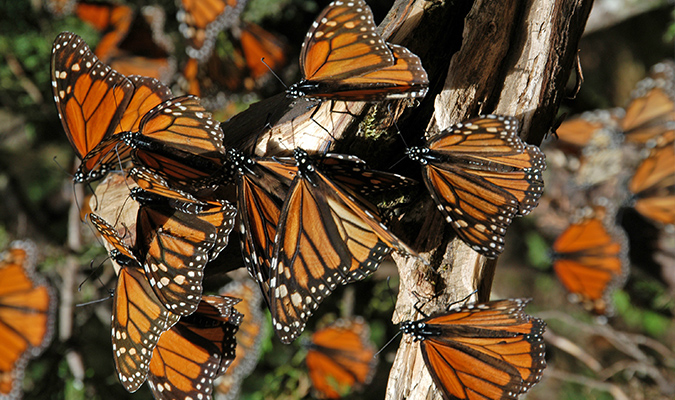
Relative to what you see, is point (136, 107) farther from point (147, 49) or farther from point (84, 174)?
point (147, 49)

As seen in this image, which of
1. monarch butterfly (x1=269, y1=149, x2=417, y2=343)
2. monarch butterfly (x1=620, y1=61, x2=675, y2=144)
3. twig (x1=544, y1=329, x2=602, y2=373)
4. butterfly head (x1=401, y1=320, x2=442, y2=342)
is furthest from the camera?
monarch butterfly (x1=620, y1=61, x2=675, y2=144)

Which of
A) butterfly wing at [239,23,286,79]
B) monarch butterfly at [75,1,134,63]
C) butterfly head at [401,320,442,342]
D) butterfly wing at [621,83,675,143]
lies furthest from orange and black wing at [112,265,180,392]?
butterfly wing at [621,83,675,143]

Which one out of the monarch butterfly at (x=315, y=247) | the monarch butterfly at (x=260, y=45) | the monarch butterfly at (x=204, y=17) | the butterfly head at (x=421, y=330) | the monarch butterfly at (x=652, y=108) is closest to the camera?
the monarch butterfly at (x=315, y=247)

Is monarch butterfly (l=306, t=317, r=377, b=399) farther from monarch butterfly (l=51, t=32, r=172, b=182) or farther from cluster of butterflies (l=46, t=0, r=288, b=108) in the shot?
monarch butterfly (l=51, t=32, r=172, b=182)

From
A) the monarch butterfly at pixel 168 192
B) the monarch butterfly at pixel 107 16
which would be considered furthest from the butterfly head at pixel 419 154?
the monarch butterfly at pixel 107 16

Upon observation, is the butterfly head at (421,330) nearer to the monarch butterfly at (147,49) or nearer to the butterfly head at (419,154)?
the butterfly head at (419,154)

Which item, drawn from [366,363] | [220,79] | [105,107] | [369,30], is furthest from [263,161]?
[366,363]

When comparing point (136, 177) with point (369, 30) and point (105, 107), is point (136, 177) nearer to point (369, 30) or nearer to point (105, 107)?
point (105, 107)
